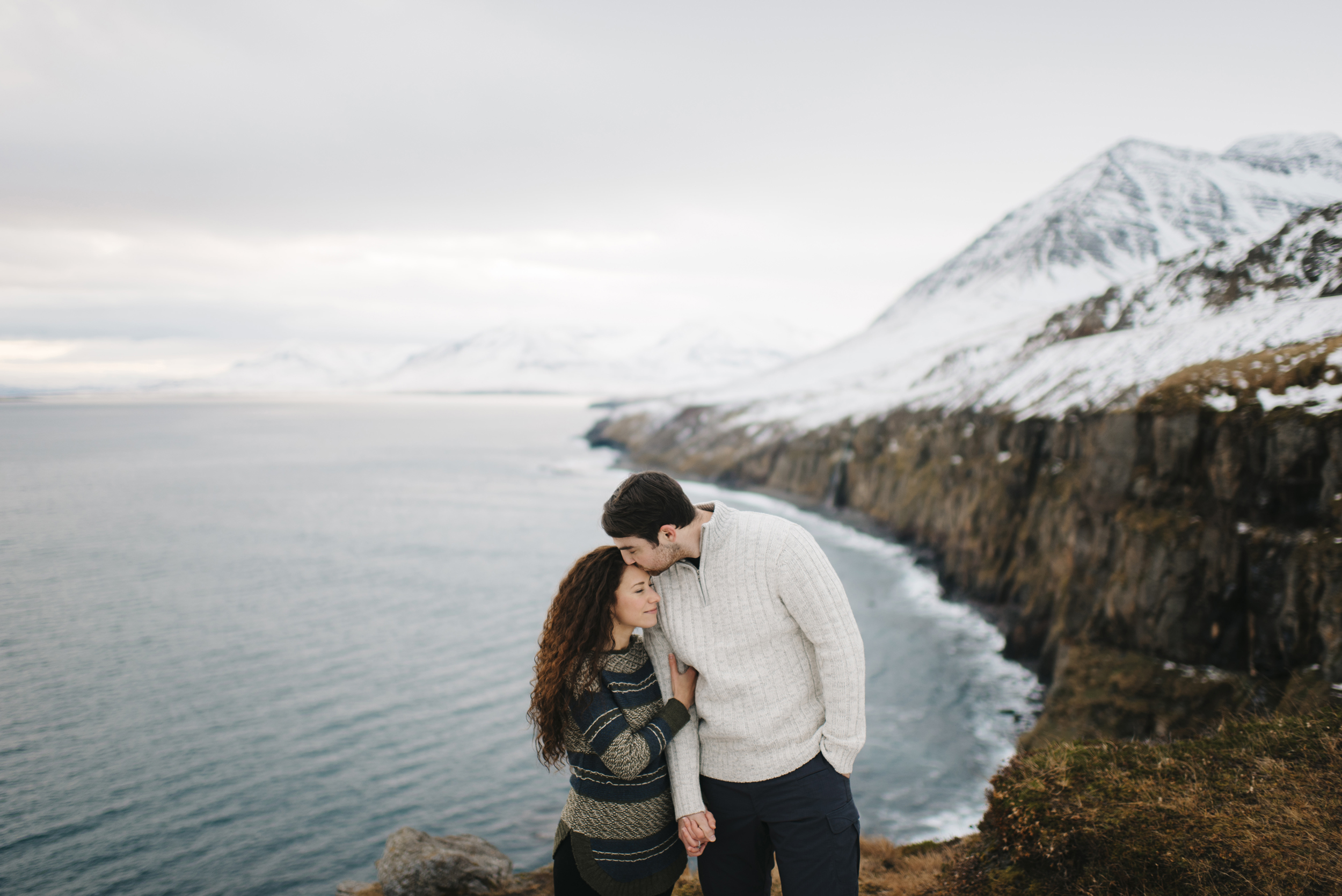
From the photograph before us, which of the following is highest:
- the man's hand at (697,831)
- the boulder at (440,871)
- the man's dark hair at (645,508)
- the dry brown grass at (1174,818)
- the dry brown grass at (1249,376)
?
the dry brown grass at (1249,376)

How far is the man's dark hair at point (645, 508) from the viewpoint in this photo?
3957 millimetres

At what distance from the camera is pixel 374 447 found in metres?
126

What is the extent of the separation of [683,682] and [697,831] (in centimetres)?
88

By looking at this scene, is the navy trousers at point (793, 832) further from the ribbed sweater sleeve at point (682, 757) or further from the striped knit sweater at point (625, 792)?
the striped knit sweater at point (625, 792)

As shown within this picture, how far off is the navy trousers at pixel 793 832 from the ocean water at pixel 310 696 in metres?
12.7

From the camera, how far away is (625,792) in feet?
14.8

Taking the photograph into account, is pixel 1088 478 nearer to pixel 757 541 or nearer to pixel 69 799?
pixel 757 541

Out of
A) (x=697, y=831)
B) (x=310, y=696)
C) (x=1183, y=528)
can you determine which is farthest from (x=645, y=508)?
(x=310, y=696)

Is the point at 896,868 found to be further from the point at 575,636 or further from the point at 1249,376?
the point at 1249,376

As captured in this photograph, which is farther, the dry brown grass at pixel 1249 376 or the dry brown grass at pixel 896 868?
the dry brown grass at pixel 1249 376

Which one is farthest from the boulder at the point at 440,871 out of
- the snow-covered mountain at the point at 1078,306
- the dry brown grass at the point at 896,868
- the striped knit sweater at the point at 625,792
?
the snow-covered mountain at the point at 1078,306

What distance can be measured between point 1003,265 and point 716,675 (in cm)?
18590

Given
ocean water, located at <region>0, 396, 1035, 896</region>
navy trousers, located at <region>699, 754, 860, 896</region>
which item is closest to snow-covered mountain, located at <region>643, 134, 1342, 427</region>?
ocean water, located at <region>0, 396, 1035, 896</region>

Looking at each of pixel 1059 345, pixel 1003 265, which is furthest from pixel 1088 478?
pixel 1003 265
